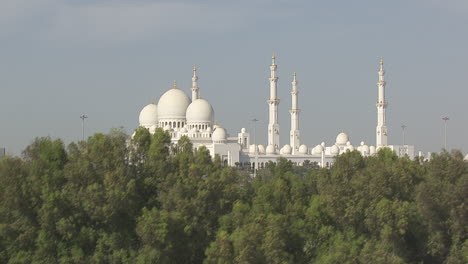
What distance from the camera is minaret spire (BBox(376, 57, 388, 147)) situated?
87.4m

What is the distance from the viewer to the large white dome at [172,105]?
81.9m

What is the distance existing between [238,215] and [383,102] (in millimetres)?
64382

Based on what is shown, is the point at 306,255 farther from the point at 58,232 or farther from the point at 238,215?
the point at 58,232

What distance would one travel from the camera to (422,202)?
2648 centimetres

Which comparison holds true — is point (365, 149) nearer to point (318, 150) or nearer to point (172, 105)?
point (318, 150)

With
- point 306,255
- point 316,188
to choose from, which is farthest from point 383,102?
point 306,255

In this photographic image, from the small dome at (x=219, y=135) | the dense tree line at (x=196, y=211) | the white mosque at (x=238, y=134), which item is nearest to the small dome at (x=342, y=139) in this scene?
the white mosque at (x=238, y=134)

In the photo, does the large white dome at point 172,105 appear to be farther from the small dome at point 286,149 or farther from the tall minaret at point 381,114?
the tall minaret at point 381,114

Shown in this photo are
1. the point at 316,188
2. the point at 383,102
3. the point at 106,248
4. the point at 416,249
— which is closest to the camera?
→ the point at 106,248

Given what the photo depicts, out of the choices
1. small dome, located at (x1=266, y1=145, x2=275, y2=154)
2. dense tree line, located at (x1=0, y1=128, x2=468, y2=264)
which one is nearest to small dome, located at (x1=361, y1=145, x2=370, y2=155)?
small dome, located at (x1=266, y1=145, x2=275, y2=154)

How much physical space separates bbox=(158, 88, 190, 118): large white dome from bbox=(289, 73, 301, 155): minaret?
11.6m

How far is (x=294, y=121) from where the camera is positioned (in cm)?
8869

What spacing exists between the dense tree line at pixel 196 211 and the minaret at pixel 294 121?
5897 centimetres

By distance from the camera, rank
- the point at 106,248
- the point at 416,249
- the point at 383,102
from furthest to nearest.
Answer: the point at 383,102, the point at 416,249, the point at 106,248
